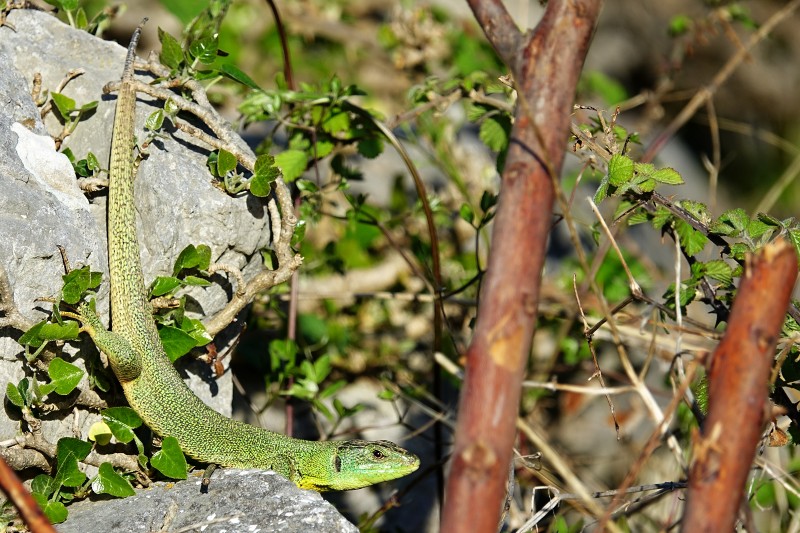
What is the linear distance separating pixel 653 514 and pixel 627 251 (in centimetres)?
201

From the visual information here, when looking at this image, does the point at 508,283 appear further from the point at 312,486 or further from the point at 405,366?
the point at 405,366

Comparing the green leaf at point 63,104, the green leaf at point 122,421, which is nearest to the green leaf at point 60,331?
the green leaf at point 122,421

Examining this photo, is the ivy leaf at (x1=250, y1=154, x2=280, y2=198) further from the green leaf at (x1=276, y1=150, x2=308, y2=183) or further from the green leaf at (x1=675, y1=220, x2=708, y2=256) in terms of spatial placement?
the green leaf at (x1=675, y1=220, x2=708, y2=256)

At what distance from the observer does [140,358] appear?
3035mm

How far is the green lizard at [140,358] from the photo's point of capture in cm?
303

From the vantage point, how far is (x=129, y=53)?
3.30 meters

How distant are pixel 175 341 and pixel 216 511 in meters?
0.72

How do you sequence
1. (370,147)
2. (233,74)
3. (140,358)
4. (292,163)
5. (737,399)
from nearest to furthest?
(737,399) → (140,358) → (233,74) → (292,163) → (370,147)

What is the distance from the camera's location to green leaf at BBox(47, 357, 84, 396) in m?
2.75

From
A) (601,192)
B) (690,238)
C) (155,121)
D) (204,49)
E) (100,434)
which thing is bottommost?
(100,434)

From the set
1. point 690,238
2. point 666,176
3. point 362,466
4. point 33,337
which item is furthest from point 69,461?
point 690,238

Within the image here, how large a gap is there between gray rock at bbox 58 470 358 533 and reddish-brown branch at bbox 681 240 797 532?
1.31 m

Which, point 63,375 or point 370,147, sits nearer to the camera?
point 63,375

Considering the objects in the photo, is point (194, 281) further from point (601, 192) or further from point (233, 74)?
point (601, 192)
